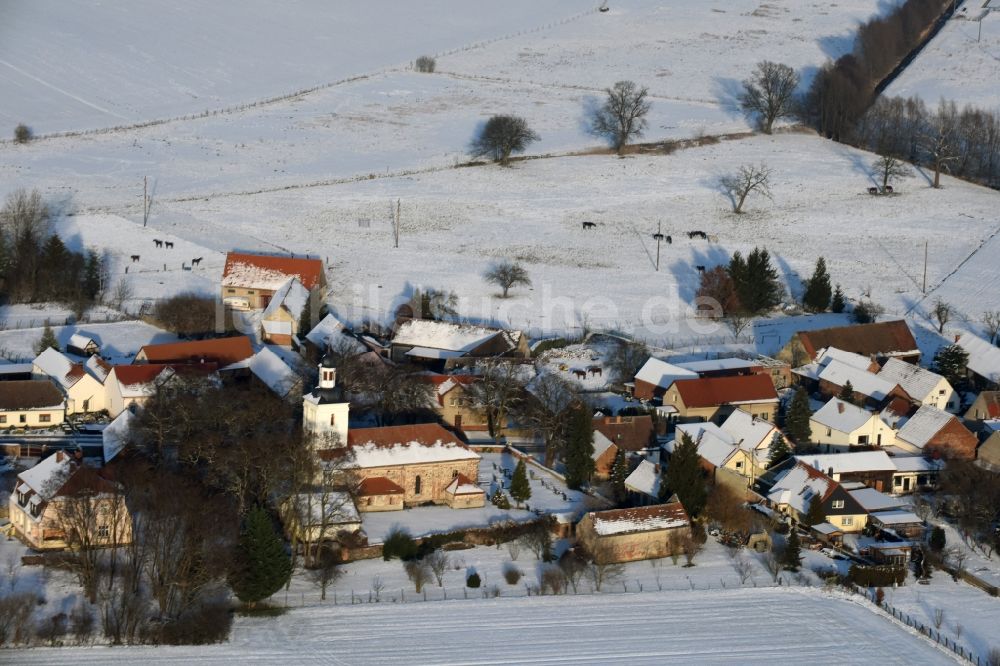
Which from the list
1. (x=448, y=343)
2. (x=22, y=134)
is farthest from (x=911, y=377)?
(x=22, y=134)

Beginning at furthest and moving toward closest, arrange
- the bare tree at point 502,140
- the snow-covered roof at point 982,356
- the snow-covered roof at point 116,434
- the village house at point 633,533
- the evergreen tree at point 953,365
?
1. the bare tree at point 502,140
2. the snow-covered roof at point 982,356
3. the evergreen tree at point 953,365
4. the snow-covered roof at point 116,434
5. the village house at point 633,533

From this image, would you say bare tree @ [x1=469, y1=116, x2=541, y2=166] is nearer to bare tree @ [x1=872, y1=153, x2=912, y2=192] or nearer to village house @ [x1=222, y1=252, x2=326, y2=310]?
bare tree @ [x1=872, y1=153, x2=912, y2=192]

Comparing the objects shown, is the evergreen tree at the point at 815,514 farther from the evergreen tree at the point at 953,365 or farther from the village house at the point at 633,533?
the evergreen tree at the point at 953,365

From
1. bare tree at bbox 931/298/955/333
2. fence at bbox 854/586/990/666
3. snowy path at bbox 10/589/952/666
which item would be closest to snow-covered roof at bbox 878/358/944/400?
bare tree at bbox 931/298/955/333

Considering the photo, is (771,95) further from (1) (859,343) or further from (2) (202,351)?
(2) (202,351)

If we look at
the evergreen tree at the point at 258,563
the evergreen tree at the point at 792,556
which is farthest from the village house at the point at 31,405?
the evergreen tree at the point at 792,556

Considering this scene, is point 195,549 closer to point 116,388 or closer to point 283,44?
point 116,388

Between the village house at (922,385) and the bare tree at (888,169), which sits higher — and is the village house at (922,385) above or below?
below
